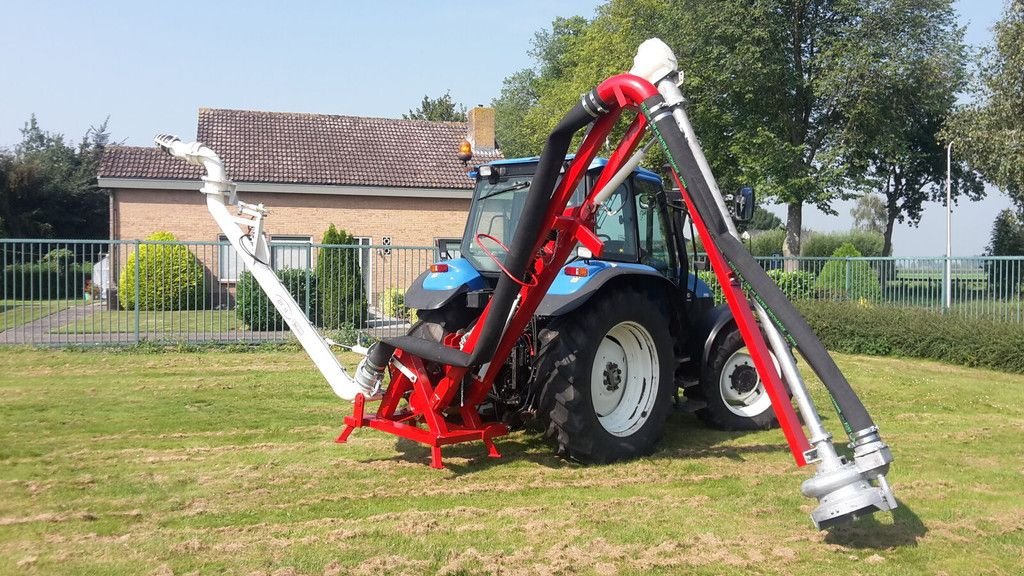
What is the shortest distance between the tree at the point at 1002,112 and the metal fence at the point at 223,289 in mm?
7463

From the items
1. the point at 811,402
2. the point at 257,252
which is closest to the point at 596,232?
the point at 811,402

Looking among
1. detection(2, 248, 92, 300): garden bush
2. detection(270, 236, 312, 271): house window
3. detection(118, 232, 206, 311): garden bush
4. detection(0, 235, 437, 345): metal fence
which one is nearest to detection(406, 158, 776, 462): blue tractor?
detection(0, 235, 437, 345): metal fence

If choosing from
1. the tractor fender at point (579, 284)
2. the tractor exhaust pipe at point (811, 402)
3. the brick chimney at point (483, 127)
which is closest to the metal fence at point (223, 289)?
the tractor fender at point (579, 284)

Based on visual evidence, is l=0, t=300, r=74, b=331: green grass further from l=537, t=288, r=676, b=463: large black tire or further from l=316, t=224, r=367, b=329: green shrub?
l=537, t=288, r=676, b=463: large black tire

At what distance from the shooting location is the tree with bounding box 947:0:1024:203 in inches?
760

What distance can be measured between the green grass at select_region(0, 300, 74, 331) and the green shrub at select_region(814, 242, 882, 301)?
1275 centimetres

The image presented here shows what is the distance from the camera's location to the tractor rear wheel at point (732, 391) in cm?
681

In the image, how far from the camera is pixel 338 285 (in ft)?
43.1

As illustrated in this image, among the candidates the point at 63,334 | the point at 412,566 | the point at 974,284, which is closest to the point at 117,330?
the point at 63,334

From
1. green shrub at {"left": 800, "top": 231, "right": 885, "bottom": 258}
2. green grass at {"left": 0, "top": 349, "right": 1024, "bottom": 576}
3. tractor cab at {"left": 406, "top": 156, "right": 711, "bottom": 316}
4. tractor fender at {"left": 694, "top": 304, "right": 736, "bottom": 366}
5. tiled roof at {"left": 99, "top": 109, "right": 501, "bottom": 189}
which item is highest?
tiled roof at {"left": 99, "top": 109, "right": 501, "bottom": 189}

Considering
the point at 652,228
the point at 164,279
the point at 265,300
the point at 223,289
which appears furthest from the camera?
the point at 223,289

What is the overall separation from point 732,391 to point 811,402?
312 cm

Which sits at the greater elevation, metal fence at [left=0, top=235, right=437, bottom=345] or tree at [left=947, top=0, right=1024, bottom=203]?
tree at [left=947, top=0, right=1024, bottom=203]

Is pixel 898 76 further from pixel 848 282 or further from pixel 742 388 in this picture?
pixel 742 388
